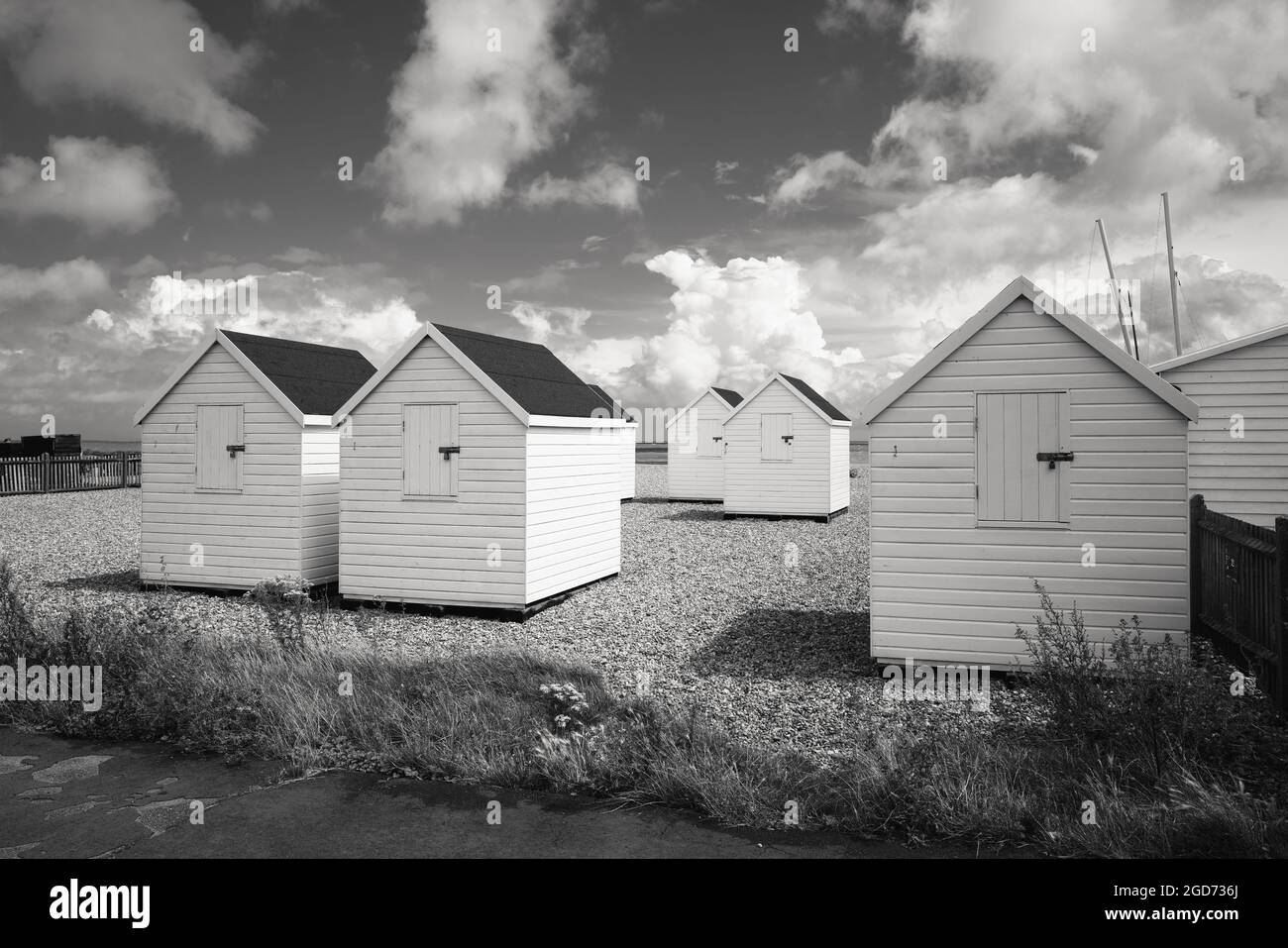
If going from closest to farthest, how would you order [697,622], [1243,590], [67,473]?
[1243,590]
[697,622]
[67,473]

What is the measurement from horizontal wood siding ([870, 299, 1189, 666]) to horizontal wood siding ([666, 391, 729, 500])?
23.3 metres

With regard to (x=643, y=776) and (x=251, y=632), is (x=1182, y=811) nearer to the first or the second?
(x=643, y=776)

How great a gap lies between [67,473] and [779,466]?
30.2 m

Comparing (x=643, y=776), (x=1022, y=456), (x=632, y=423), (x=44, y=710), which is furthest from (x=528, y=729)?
(x=632, y=423)

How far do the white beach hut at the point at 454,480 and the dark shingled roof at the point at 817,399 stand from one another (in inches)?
574

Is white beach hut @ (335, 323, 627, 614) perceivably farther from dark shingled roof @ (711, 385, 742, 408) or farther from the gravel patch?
dark shingled roof @ (711, 385, 742, 408)

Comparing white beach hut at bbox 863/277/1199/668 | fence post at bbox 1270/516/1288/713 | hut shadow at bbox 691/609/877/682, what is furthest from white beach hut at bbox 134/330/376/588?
fence post at bbox 1270/516/1288/713

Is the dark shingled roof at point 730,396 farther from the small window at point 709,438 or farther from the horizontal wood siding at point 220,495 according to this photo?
the horizontal wood siding at point 220,495

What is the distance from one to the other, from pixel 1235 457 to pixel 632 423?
10.2m

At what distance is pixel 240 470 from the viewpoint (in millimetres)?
15094

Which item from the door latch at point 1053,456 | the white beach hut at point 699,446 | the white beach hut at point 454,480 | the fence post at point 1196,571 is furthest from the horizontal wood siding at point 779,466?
the door latch at point 1053,456

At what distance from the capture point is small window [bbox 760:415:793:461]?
89.4 ft

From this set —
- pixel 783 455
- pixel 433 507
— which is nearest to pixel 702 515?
pixel 783 455

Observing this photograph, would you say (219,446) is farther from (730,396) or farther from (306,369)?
(730,396)
